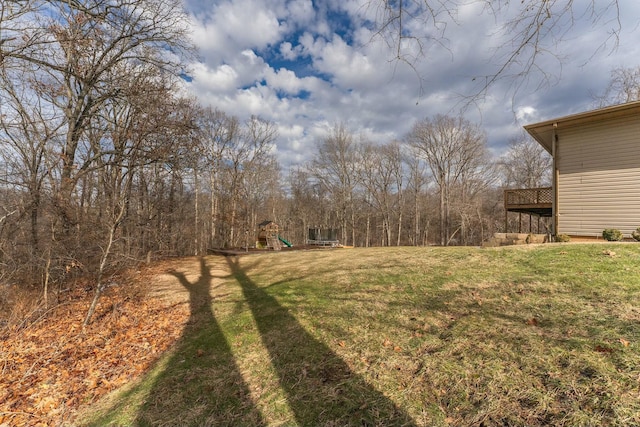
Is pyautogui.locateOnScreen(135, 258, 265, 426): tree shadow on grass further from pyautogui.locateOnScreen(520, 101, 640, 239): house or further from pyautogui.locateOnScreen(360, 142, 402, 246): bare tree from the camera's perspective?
pyautogui.locateOnScreen(360, 142, 402, 246): bare tree

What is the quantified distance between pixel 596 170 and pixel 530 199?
3.30m

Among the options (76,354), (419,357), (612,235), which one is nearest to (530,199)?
(612,235)

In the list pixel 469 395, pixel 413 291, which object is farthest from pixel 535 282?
pixel 469 395

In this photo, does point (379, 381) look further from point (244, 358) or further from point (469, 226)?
point (469, 226)

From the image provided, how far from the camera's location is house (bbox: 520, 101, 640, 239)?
8945 millimetres

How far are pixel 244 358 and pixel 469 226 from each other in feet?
97.3

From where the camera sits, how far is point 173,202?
14422 mm

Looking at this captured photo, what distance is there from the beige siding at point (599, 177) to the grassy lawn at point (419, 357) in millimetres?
6042

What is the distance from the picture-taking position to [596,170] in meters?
9.54

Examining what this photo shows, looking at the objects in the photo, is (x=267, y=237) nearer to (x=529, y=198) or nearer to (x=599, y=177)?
(x=529, y=198)

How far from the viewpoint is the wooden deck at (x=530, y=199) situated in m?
12.1

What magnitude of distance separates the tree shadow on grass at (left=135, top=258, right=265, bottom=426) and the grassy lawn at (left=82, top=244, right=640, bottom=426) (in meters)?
0.01

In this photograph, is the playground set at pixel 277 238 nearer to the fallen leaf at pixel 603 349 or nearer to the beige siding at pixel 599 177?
the beige siding at pixel 599 177

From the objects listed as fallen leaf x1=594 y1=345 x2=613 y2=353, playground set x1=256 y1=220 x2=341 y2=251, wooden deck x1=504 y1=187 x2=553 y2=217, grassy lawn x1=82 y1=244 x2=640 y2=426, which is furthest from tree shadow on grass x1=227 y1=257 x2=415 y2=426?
wooden deck x1=504 y1=187 x2=553 y2=217
